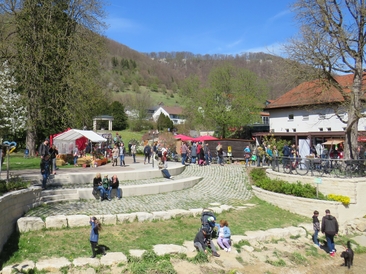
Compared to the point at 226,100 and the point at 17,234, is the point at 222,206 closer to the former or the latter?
the point at 17,234

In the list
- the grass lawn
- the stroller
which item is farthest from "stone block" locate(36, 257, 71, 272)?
the stroller

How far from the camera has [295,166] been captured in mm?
17906

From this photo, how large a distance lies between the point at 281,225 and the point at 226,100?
102ft

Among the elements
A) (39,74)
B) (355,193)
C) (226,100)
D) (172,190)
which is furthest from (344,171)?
(226,100)

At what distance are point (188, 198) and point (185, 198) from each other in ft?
0.56

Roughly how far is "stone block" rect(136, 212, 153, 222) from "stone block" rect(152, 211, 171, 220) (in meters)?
0.17

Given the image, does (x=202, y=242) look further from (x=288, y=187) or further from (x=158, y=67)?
(x=158, y=67)

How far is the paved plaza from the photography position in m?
12.7

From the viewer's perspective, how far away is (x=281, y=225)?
1387cm

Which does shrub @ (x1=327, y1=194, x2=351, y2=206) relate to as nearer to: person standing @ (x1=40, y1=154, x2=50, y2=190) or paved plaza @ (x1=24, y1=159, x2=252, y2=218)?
paved plaza @ (x1=24, y1=159, x2=252, y2=218)

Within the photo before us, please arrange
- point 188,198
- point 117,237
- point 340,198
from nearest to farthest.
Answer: point 117,237 → point 340,198 → point 188,198

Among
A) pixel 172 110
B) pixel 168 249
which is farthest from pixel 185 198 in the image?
pixel 172 110

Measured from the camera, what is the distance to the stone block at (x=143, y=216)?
12.3 m

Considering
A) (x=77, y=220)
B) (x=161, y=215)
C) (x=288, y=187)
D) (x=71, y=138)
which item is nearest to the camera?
(x=77, y=220)
